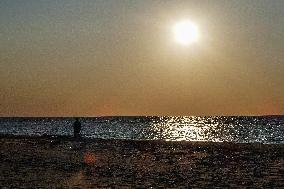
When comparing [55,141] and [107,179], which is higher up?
[55,141]

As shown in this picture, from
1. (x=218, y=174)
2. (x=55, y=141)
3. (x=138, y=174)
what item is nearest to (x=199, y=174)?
(x=218, y=174)

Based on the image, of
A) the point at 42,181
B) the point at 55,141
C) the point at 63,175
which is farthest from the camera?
the point at 55,141

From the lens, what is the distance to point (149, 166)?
2744cm

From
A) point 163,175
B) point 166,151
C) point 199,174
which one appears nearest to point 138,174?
point 163,175

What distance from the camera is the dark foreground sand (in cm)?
2108

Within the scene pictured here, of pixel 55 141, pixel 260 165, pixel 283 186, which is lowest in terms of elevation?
pixel 283 186

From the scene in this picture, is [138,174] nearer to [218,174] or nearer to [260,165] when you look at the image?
[218,174]

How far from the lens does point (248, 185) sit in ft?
67.1

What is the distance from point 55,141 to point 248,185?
2940 centimetres

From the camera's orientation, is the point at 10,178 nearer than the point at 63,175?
Yes

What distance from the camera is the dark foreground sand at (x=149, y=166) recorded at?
21078 mm

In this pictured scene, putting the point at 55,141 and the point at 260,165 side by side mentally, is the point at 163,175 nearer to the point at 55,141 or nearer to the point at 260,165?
the point at 260,165

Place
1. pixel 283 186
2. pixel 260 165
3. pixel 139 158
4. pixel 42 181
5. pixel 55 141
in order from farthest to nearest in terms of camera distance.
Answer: pixel 55 141 → pixel 139 158 → pixel 260 165 → pixel 42 181 → pixel 283 186

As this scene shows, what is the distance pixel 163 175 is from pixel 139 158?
798cm
